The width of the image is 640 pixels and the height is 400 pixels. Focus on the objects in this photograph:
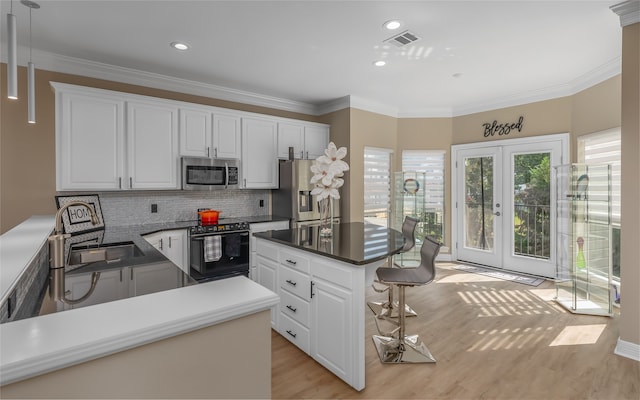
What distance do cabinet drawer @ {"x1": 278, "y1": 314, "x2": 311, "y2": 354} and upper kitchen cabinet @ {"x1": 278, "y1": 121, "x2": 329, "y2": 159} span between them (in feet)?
8.51

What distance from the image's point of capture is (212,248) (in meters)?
3.75

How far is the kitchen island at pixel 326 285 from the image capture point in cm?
217

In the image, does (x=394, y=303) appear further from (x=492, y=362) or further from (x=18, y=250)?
(x=18, y=250)

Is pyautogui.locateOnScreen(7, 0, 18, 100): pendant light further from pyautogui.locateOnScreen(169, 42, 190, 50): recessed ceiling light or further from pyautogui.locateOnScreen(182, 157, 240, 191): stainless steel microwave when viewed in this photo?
pyautogui.locateOnScreen(182, 157, 240, 191): stainless steel microwave

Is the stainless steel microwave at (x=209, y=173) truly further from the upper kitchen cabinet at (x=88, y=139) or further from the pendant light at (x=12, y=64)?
the pendant light at (x=12, y=64)

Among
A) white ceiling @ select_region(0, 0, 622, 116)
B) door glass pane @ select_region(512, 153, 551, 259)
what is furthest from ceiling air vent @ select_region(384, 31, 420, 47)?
door glass pane @ select_region(512, 153, 551, 259)

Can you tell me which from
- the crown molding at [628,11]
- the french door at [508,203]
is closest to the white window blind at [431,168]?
the french door at [508,203]

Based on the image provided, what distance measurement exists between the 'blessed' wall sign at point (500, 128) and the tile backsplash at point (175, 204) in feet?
12.2

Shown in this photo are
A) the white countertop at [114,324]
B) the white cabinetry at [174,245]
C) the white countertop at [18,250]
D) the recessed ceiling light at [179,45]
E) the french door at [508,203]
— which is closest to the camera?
the white countertop at [114,324]

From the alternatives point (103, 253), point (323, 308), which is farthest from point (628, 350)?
point (103, 253)

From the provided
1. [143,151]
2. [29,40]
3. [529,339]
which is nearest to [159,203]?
[143,151]

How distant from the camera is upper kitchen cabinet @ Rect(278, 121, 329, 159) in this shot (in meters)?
4.77

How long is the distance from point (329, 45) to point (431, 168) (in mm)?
3377

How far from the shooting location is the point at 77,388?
2.32 ft
